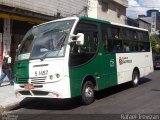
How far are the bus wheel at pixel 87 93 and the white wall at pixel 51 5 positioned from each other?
24.6 ft

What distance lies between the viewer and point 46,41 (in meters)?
11.0

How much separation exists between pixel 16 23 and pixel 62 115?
995 centimetres

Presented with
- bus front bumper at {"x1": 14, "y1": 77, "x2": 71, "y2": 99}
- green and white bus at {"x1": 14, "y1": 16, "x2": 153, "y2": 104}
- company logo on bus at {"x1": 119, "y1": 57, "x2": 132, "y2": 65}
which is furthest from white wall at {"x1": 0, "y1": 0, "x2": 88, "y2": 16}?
bus front bumper at {"x1": 14, "y1": 77, "x2": 71, "y2": 99}

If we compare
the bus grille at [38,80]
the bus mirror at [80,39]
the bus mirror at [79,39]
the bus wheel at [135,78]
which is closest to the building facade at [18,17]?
the bus wheel at [135,78]

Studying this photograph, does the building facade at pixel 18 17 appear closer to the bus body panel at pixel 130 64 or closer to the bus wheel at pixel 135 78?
the bus body panel at pixel 130 64

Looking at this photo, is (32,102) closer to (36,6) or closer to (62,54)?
(62,54)

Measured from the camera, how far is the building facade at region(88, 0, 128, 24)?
94.0 feet

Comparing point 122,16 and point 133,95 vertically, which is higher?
point 122,16

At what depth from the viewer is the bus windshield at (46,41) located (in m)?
10.7

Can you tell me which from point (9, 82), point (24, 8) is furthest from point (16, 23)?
point (9, 82)

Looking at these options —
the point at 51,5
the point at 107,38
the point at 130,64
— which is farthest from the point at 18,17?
the point at 107,38

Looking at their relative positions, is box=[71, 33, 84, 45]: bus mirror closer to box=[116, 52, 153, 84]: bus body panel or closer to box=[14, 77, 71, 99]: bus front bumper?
box=[14, 77, 71, 99]: bus front bumper

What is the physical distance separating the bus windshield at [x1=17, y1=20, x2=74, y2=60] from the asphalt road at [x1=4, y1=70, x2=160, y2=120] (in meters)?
1.66

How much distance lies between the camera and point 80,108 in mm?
10750
